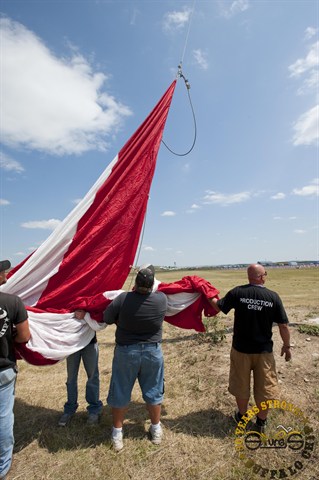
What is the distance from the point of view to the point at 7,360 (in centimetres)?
319

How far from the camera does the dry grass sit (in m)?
3.45

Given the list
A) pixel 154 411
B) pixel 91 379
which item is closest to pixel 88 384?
pixel 91 379

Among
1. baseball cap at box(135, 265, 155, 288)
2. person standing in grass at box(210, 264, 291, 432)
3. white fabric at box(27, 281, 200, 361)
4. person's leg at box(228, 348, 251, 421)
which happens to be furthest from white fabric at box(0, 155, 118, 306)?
person's leg at box(228, 348, 251, 421)

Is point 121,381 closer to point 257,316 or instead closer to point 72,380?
point 72,380

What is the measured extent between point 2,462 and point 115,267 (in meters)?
2.75

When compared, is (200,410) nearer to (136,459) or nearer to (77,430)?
(136,459)

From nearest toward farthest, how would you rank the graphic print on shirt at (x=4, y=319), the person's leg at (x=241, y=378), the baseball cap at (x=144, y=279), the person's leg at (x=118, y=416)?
the graphic print on shirt at (x=4, y=319)
the baseball cap at (x=144, y=279)
the person's leg at (x=118, y=416)
the person's leg at (x=241, y=378)

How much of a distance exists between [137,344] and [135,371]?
38 centimetres

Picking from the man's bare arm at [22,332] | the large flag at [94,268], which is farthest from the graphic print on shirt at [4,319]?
the large flag at [94,268]

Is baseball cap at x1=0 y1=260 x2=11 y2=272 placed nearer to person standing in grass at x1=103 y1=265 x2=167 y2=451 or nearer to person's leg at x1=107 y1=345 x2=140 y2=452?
person standing in grass at x1=103 y1=265 x2=167 y2=451

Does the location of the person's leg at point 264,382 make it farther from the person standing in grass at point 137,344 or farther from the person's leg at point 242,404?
the person standing in grass at point 137,344

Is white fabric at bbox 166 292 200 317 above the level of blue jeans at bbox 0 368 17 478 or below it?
above

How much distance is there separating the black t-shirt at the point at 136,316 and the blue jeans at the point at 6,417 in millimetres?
1282

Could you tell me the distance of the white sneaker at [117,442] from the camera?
379 centimetres
